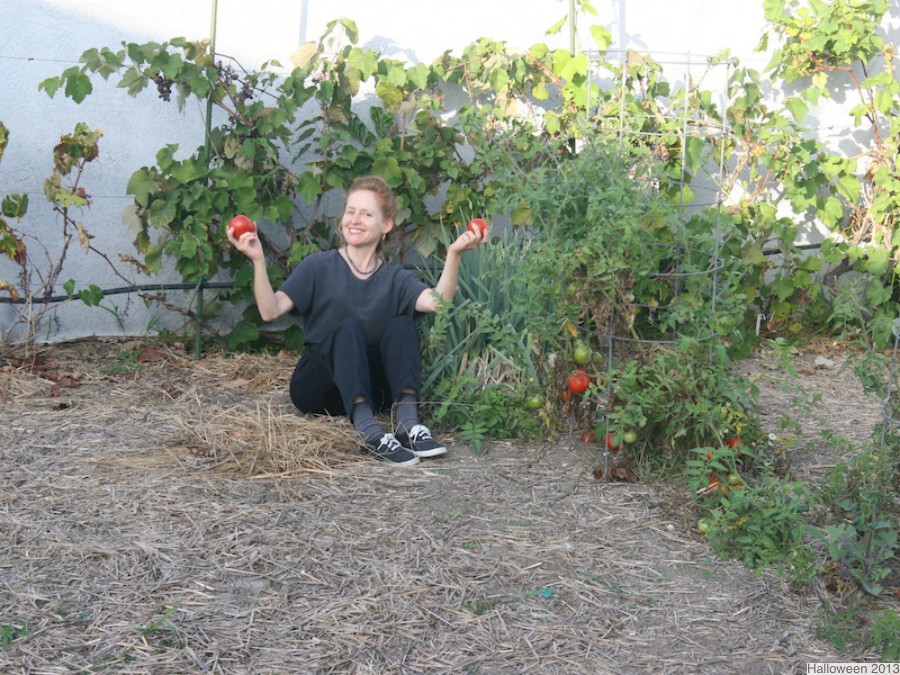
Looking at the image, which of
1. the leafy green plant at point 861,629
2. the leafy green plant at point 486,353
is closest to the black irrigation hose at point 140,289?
the leafy green plant at point 486,353

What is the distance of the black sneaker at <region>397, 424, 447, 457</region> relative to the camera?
3.62 m

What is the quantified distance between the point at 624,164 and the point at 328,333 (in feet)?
4.26

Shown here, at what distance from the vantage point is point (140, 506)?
122 inches

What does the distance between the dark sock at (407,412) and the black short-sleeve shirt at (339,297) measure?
0.30m

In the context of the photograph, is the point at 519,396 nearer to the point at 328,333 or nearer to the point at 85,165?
the point at 328,333

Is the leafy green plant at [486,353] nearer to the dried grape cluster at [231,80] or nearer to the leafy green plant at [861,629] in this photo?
the dried grape cluster at [231,80]

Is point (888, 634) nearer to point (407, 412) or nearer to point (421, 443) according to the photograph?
point (421, 443)

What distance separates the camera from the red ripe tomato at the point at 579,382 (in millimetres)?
3498

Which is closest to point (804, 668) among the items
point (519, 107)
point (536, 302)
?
point (536, 302)

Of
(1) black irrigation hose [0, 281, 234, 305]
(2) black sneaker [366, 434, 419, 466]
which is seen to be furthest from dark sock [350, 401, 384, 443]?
(1) black irrigation hose [0, 281, 234, 305]

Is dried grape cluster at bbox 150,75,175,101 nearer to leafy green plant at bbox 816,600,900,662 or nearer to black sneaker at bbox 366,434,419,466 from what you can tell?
black sneaker at bbox 366,434,419,466

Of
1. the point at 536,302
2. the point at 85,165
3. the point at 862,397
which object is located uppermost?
the point at 85,165

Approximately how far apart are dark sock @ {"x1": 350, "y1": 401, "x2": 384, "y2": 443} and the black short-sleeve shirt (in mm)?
333

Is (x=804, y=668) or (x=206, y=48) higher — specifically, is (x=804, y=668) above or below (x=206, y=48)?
below
